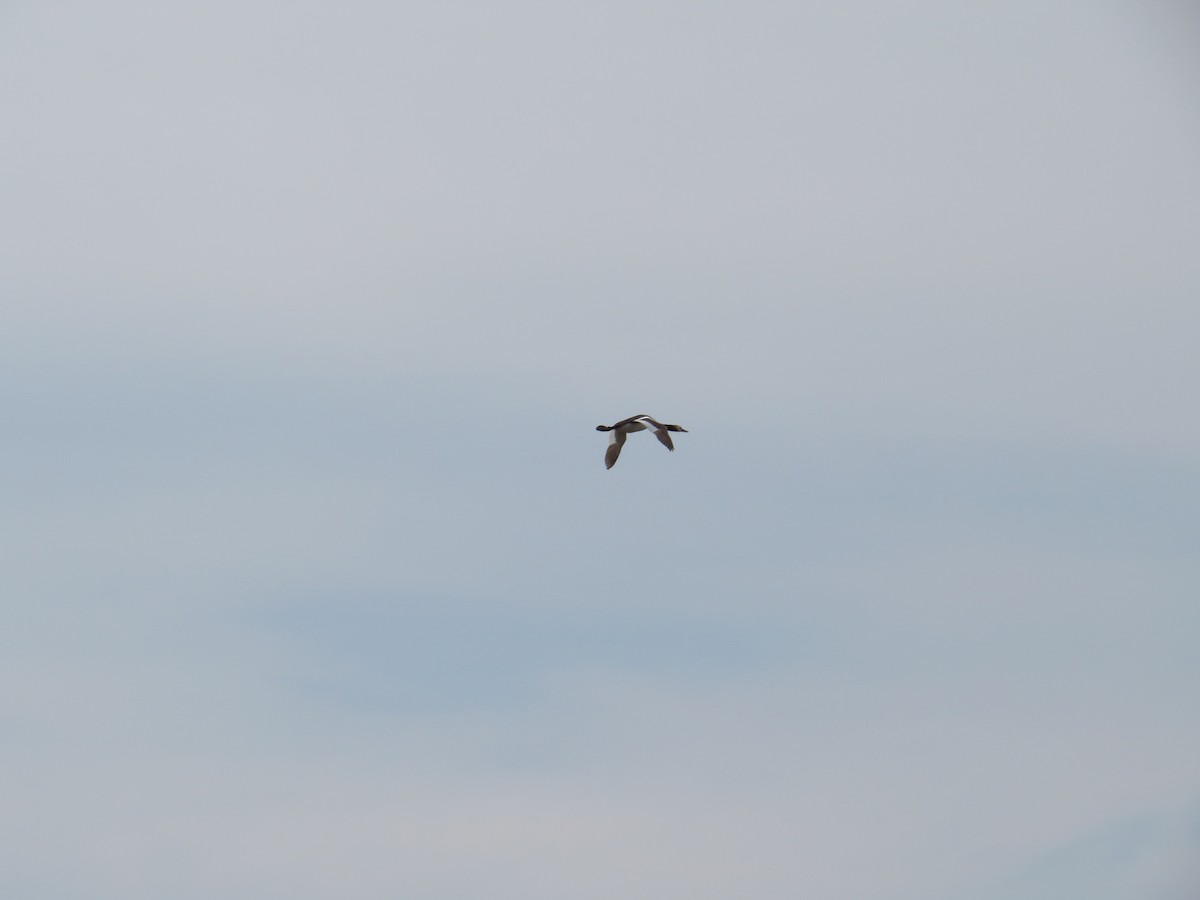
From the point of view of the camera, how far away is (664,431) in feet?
154

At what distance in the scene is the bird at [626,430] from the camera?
46.7 metres

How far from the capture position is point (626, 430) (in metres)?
48.9

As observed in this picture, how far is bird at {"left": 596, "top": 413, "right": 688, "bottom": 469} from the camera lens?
1837 inches
